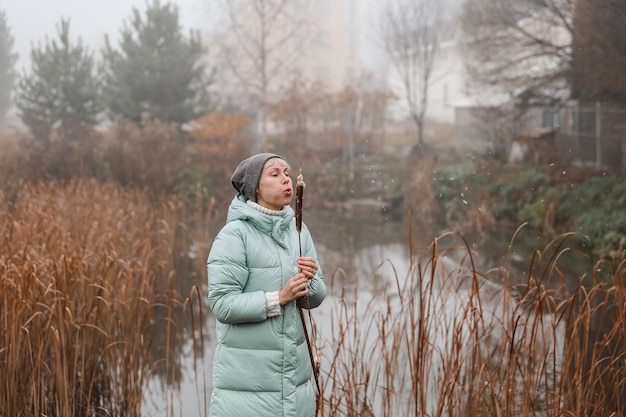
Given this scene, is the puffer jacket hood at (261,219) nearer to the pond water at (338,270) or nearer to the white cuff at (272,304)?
the white cuff at (272,304)

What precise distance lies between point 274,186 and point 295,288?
0.29 m

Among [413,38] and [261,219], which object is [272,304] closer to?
[261,219]

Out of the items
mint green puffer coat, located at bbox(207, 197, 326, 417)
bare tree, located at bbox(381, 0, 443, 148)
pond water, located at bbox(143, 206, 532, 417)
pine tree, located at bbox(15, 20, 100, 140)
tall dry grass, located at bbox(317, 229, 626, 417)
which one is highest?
bare tree, located at bbox(381, 0, 443, 148)

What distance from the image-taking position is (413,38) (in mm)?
22859

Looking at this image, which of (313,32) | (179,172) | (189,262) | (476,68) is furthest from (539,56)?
(313,32)

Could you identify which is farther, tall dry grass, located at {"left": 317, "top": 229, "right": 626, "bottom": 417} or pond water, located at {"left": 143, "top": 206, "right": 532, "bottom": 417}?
pond water, located at {"left": 143, "top": 206, "right": 532, "bottom": 417}

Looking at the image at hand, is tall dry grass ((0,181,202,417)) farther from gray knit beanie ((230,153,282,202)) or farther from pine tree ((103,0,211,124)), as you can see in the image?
pine tree ((103,0,211,124))

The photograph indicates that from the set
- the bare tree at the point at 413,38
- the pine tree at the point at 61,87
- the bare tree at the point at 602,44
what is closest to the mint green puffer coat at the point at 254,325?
the bare tree at the point at 602,44

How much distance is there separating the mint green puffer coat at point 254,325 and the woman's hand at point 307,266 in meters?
0.12

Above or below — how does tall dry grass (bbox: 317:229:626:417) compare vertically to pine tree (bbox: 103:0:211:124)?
below

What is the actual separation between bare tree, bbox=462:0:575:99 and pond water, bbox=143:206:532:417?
2.89 metres

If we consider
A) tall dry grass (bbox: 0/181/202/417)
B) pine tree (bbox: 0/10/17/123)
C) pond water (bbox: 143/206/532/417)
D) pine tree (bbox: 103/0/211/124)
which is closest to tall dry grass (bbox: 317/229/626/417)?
pond water (bbox: 143/206/532/417)

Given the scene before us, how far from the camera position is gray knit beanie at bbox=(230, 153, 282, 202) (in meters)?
2.46

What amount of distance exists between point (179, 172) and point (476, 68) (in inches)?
220
